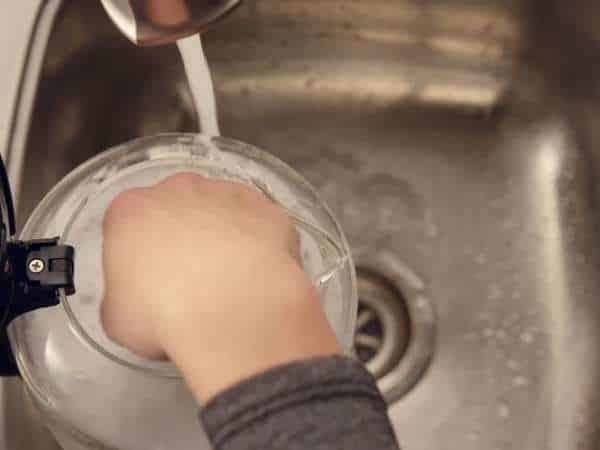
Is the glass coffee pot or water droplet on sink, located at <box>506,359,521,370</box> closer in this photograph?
the glass coffee pot

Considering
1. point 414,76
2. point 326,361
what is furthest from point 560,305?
point 326,361

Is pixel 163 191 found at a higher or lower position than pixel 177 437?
higher

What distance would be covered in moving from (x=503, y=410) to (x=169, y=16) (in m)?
0.36

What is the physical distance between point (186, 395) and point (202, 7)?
217 mm

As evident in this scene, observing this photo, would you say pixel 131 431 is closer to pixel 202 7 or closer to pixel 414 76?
pixel 202 7

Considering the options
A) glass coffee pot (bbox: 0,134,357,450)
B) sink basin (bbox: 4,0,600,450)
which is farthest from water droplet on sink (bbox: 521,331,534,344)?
glass coffee pot (bbox: 0,134,357,450)

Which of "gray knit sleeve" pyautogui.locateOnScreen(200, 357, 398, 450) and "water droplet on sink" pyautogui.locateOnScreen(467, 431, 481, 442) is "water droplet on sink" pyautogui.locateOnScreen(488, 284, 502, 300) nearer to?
"water droplet on sink" pyautogui.locateOnScreen(467, 431, 481, 442)

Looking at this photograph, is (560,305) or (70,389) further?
(560,305)

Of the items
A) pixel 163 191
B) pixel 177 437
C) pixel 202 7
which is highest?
pixel 202 7

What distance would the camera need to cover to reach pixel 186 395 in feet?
1.19

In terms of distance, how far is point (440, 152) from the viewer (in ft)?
2.07

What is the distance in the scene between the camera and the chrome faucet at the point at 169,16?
0.43m

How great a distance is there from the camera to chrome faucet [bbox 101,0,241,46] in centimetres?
43

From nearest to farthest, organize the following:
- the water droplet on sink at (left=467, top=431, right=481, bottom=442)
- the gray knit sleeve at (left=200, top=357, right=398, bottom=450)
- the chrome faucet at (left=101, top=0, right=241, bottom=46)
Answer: the gray knit sleeve at (left=200, top=357, right=398, bottom=450) < the chrome faucet at (left=101, top=0, right=241, bottom=46) < the water droplet on sink at (left=467, top=431, right=481, bottom=442)
